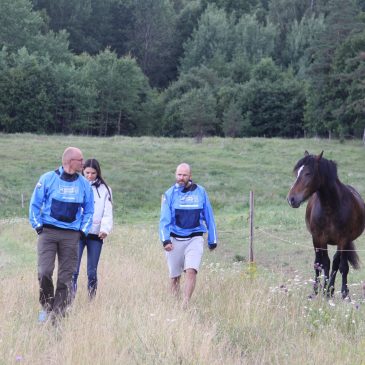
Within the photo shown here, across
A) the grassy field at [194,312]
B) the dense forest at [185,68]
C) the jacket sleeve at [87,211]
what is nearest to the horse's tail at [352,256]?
the grassy field at [194,312]

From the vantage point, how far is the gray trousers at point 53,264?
7016 mm

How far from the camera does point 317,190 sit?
9.72m

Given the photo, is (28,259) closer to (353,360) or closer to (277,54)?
(353,360)

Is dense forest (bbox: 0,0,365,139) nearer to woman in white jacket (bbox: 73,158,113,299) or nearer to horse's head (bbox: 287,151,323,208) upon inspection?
horse's head (bbox: 287,151,323,208)

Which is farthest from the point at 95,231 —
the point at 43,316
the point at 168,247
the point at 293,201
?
the point at 293,201

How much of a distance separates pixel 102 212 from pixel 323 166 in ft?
11.5

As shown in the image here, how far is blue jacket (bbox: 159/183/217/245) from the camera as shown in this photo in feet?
25.8

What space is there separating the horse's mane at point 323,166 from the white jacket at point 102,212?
2.96 m

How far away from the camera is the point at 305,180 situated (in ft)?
30.6

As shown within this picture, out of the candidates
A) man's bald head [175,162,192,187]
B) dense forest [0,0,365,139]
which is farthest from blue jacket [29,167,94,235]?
dense forest [0,0,365,139]

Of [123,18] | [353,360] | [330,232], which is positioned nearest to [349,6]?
[123,18]

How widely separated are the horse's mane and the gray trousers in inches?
151

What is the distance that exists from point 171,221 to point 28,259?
5.97 m

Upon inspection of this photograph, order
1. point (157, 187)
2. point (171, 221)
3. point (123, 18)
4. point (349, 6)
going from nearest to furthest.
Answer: point (171, 221) → point (157, 187) → point (349, 6) → point (123, 18)
